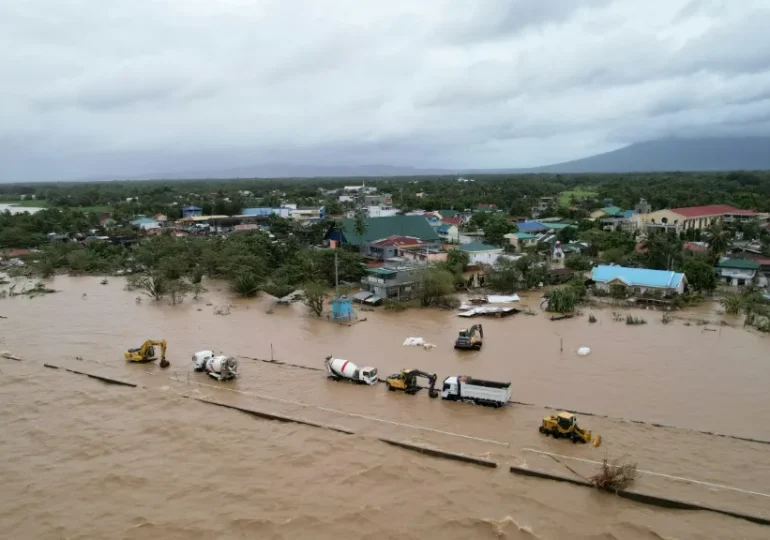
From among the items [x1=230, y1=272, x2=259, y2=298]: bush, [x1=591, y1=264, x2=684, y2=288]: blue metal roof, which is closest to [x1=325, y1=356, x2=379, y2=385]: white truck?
[x1=230, y1=272, x2=259, y2=298]: bush

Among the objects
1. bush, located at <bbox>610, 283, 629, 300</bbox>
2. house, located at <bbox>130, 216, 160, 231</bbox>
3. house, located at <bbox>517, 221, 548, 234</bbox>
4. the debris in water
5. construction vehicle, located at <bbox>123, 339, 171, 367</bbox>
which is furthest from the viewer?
house, located at <bbox>130, 216, 160, 231</bbox>

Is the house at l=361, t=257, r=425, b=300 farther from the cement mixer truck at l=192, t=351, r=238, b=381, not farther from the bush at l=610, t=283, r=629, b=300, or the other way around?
the cement mixer truck at l=192, t=351, r=238, b=381

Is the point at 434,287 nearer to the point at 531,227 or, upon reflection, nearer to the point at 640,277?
the point at 640,277

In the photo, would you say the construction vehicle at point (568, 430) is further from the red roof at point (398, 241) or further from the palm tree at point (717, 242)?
the red roof at point (398, 241)

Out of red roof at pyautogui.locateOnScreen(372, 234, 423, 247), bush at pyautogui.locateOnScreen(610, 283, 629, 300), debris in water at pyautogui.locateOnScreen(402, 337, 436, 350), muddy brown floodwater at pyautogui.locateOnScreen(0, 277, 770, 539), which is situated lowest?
muddy brown floodwater at pyautogui.locateOnScreen(0, 277, 770, 539)

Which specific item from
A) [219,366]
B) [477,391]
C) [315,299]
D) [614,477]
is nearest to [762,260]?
[477,391]

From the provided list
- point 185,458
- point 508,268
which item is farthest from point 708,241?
point 185,458
